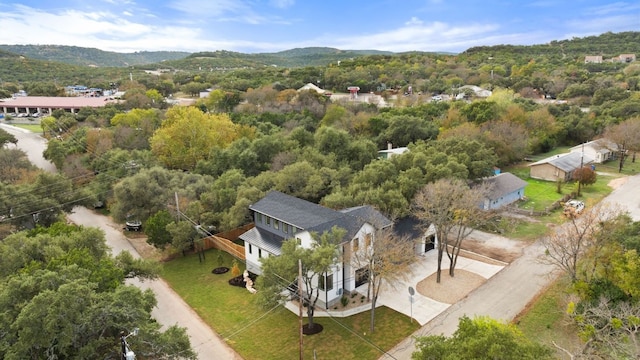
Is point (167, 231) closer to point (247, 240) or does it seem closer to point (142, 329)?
point (247, 240)

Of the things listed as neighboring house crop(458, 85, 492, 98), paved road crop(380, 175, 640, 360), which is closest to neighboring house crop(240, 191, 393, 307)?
paved road crop(380, 175, 640, 360)

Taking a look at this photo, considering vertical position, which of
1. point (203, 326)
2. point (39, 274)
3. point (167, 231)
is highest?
point (39, 274)

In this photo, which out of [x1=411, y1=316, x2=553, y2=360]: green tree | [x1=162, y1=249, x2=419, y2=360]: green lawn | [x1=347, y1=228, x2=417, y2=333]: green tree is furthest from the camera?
[x1=347, y1=228, x2=417, y2=333]: green tree

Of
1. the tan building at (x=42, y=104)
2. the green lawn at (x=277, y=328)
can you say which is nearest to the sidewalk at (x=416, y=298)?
the green lawn at (x=277, y=328)

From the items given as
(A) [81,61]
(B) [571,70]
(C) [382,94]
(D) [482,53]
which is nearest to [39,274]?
(C) [382,94]

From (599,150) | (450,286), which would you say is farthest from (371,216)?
(599,150)

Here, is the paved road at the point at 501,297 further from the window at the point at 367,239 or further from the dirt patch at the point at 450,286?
the window at the point at 367,239

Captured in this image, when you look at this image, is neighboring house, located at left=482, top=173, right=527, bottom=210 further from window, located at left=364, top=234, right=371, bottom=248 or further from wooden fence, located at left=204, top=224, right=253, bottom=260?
wooden fence, located at left=204, top=224, right=253, bottom=260
